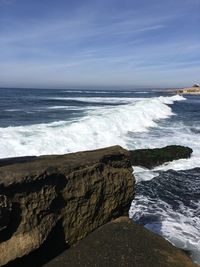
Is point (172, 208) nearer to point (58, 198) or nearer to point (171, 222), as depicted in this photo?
point (171, 222)

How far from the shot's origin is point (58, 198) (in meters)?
5.18

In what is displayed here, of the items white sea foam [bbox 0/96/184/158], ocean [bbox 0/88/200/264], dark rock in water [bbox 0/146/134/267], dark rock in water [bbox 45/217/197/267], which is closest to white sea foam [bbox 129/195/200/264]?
ocean [bbox 0/88/200/264]

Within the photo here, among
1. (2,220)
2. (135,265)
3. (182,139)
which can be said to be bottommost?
(182,139)

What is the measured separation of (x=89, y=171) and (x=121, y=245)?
1291 mm

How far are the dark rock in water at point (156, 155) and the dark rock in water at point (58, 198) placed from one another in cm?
660

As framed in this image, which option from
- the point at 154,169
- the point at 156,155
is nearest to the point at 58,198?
the point at 154,169

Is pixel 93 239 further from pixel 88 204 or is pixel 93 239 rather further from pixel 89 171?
pixel 89 171

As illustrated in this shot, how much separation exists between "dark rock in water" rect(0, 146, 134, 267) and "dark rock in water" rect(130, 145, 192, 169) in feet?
21.7

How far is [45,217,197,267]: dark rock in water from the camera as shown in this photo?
4500 mm

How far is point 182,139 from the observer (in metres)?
19.2

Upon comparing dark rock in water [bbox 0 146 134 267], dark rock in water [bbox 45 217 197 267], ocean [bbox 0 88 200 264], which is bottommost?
ocean [bbox 0 88 200 264]

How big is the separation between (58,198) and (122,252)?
1157mm

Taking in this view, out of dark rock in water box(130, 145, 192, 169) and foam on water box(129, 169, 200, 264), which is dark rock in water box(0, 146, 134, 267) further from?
dark rock in water box(130, 145, 192, 169)

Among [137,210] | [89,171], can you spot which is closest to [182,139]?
[137,210]
